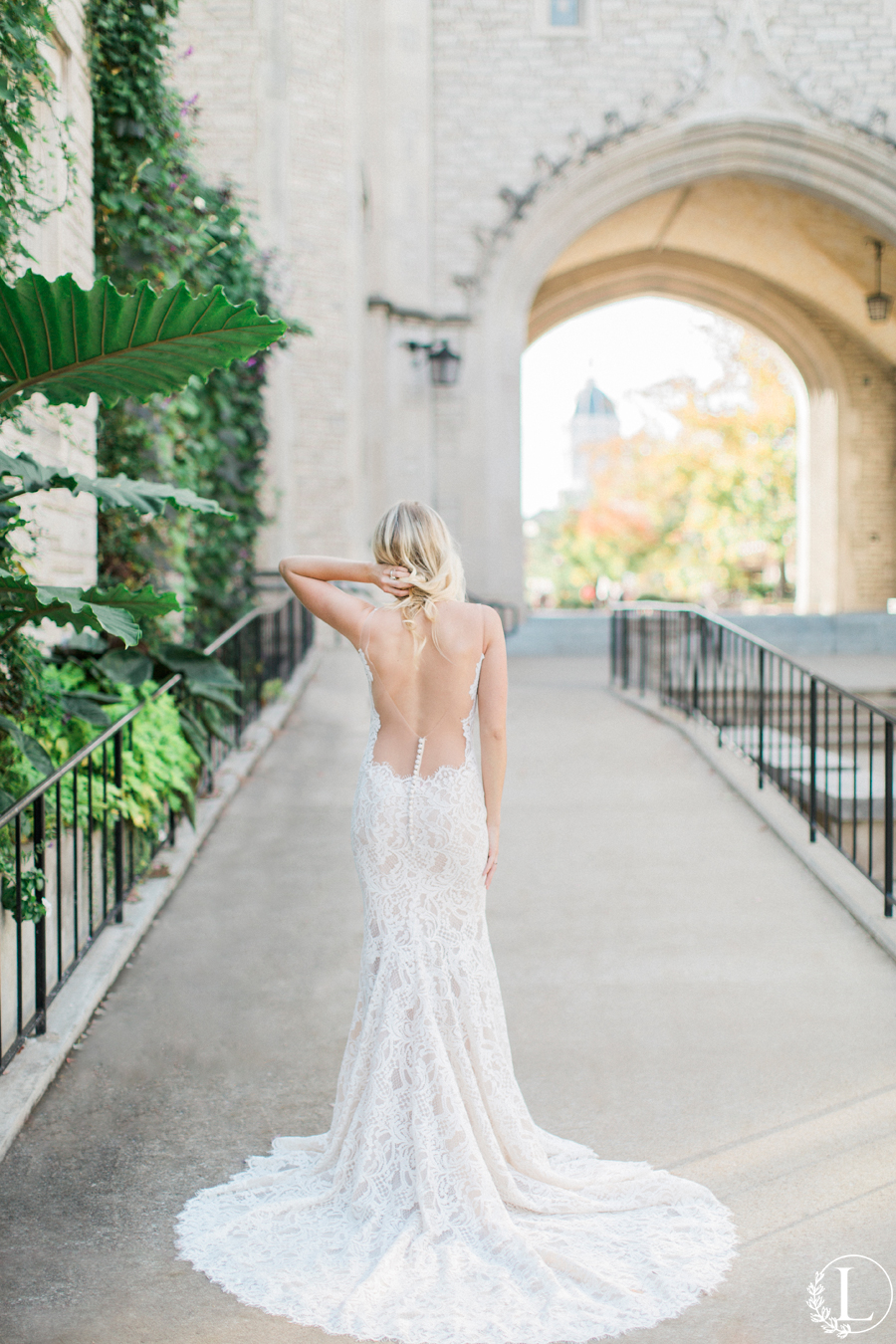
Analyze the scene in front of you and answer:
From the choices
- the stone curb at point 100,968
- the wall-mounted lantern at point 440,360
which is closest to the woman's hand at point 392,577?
the stone curb at point 100,968

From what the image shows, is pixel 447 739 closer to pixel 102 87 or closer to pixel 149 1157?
pixel 149 1157

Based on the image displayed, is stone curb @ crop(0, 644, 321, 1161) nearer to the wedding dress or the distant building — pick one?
the wedding dress

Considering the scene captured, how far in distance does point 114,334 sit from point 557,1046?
3.03 metres

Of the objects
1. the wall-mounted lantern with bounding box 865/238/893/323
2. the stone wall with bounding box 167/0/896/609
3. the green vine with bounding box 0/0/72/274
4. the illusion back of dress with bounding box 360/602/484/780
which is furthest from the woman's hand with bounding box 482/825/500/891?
the wall-mounted lantern with bounding box 865/238/893/323

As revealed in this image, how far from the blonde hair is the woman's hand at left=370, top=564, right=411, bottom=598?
1 cm

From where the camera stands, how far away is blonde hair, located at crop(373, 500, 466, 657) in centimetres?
296

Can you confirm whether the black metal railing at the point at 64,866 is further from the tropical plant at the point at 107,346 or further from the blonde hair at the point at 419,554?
the blonde hair at the point at 419,554

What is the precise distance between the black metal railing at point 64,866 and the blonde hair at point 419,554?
1.58 m

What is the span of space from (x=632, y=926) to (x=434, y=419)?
1182 cm

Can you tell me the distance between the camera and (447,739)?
314 centimetres

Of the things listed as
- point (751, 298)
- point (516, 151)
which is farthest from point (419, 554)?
point (751, 298)

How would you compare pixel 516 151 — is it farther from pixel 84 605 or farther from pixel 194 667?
pixel 84 605

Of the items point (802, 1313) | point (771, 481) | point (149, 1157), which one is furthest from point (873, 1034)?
point (771, 481)

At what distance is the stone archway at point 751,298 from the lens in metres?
16.3
